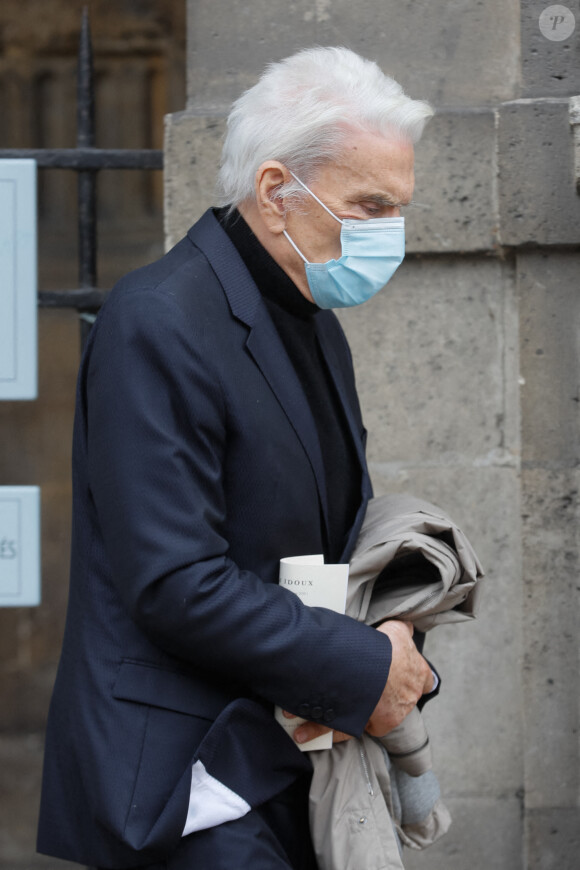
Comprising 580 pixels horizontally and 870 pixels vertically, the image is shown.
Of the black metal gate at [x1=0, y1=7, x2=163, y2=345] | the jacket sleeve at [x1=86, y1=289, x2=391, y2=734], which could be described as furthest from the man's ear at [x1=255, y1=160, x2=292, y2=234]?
the black metal gate at [x1=0, y1=7, x2=163, y2=345]

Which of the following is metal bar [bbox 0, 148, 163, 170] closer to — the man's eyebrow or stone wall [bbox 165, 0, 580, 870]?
stone wall [bbox 165, 0, 580, 870]

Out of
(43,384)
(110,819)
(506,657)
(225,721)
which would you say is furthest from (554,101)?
(43,384)

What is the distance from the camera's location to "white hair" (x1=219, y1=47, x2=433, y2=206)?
1624 millimetres

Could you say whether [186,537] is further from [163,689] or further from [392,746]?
[392,746]

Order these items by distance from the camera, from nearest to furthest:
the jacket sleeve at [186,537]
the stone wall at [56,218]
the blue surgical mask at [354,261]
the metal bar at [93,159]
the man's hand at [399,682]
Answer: the jacket sleeve at [186,537] < the man's hand at [399,682] < the blue surgical mask at [354,261] < the metal bar at [93,159] < the stone wall at [56,218]

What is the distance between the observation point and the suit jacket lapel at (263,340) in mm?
1607

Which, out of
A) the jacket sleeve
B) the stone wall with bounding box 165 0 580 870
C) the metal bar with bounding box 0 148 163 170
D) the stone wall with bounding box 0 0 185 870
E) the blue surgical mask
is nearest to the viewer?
the jacket sleeve

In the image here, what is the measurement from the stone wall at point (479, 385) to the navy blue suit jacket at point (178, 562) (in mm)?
949

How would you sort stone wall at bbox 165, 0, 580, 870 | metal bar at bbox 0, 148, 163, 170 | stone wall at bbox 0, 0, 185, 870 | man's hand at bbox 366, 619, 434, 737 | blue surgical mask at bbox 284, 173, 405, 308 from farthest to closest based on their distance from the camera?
stone wall at bbox 0, 0, 185, 870, metal bar at bbox 0, 148, 163, 170, stone wall at bbox 165, 0, 580, 870, blue surgical mask at bbox 284, 173, 405, 308, man's hand at bbox 366, 619, 434, 737

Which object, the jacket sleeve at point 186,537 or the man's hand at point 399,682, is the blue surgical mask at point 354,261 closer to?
the jacket sleeve at point 186,537

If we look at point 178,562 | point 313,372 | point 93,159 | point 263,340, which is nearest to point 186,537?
point 178,562

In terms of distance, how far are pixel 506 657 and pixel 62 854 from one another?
4.23 feet

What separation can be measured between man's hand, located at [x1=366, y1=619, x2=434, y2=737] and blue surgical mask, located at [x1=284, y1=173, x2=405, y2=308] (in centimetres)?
52

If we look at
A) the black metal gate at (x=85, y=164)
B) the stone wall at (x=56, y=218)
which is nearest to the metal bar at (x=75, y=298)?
the black metal gate at (x=85, y=164)
